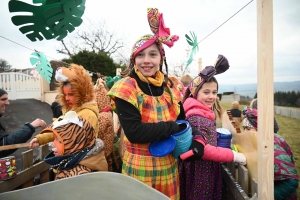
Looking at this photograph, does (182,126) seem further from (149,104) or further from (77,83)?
(77,83)

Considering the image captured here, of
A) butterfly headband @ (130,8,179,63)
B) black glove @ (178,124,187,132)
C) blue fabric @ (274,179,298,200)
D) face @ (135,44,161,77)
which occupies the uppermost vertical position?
butterfly headband @ (130,8,179,63)

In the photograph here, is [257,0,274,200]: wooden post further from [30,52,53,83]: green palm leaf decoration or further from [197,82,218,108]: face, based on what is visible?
[30,52,53,83]: green palm leaf decoration

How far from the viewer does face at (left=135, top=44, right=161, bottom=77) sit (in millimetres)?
1420

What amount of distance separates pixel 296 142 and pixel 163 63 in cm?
326

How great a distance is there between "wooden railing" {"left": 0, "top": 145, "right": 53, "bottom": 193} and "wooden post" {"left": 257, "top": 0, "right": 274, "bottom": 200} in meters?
1.73

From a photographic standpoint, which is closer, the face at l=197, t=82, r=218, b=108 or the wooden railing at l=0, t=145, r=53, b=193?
the wooden railing at l=0, t=145, r=53, b=193

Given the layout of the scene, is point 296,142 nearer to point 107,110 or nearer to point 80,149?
point 107,110

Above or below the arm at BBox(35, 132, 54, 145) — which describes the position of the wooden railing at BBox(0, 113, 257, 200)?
below

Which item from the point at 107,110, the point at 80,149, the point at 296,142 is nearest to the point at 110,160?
the point at 107,110

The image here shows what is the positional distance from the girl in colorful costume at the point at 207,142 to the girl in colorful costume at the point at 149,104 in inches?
13.7

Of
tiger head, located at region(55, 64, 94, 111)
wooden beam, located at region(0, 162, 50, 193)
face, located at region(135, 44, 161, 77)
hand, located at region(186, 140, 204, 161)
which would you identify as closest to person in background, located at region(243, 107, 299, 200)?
hand, located at region(186, 140, 204, 161)

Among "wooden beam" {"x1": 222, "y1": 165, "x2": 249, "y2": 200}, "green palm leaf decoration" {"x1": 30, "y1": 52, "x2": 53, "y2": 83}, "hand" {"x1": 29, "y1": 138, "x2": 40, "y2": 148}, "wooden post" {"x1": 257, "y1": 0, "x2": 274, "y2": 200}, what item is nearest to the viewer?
"wooden post" {"x1": 257, "y1": 0, "x2": 274, "y2": 200}

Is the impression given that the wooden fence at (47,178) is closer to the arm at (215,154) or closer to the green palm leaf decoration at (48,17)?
the arm at (215,154)

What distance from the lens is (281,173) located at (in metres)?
1.72
